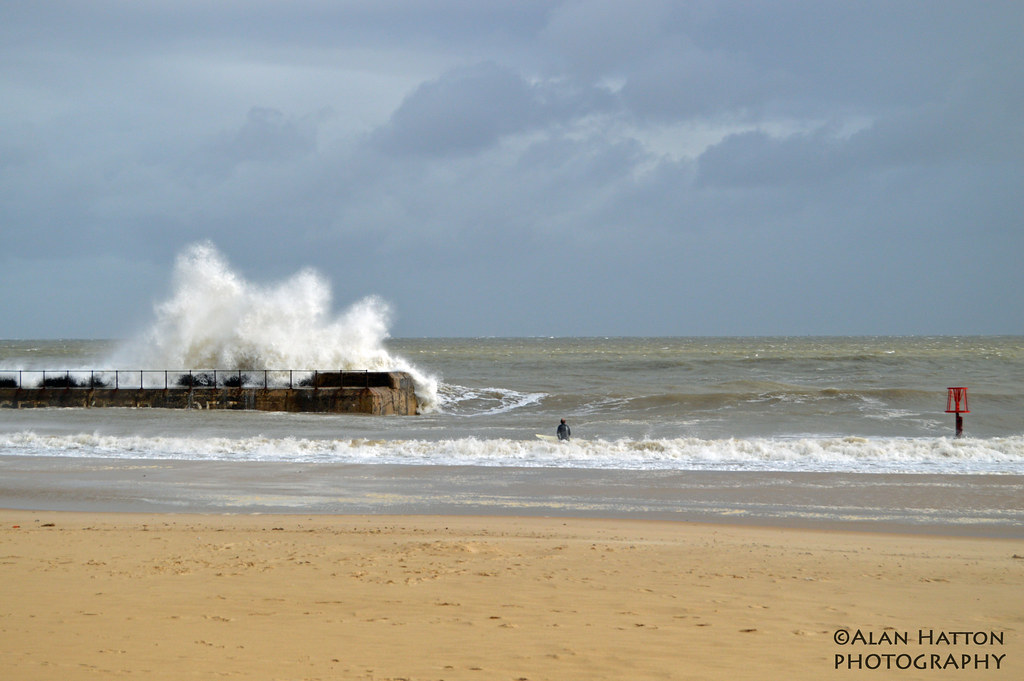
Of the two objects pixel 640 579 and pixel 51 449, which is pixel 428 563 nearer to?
pixel 640 579

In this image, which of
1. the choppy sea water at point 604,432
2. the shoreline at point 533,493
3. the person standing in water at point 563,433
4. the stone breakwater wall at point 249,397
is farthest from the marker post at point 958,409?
the stone breakwater wall at point 249,397

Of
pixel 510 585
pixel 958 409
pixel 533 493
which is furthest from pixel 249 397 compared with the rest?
pixel 510 585

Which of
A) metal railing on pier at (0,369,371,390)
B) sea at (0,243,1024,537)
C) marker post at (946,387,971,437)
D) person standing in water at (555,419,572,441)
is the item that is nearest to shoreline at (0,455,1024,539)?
sea at (0,243,1024,537)

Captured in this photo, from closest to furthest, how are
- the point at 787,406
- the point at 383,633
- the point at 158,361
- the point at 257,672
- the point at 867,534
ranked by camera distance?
1. the point at 257,672
2. the point at 383,633
3. the point at 867,534
4. the point at 787,406
5. the point at 158,361

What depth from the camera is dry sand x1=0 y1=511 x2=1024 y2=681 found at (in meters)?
4.27

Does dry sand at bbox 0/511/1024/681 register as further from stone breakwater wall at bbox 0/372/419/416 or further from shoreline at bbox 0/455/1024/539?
stone breakwater wall at bbox 0/372/419/416

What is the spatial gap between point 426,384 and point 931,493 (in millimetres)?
19486

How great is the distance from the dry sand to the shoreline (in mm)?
1444

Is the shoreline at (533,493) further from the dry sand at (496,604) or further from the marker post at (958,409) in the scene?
the marker post at (958,409)

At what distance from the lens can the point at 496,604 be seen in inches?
211

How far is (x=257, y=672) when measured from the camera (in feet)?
13.3

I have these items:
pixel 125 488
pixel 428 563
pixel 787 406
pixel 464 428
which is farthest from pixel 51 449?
pixel 787 406

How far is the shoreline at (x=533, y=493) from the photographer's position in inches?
382

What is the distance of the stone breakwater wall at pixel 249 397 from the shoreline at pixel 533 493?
9.36 m
